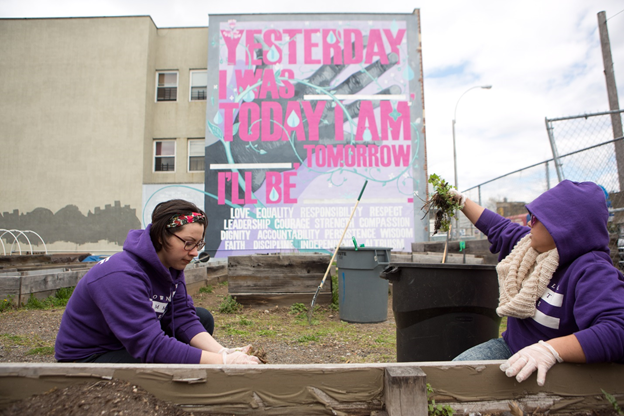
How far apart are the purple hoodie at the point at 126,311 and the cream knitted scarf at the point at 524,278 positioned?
1.49 meters

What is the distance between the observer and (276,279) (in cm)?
636

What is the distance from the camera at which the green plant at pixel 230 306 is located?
6039 millimetres

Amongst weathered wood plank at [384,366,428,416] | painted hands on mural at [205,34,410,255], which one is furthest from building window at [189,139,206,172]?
weathered wood plank at [384,366,428,416]

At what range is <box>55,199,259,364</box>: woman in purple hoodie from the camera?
172 centimetres

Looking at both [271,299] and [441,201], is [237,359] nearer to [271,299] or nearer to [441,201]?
[441,201]

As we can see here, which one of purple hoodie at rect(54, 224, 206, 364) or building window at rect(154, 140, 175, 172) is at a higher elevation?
building window at rect(154, 140, 175, 172)

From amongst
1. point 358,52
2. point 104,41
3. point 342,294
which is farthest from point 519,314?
point 104,41

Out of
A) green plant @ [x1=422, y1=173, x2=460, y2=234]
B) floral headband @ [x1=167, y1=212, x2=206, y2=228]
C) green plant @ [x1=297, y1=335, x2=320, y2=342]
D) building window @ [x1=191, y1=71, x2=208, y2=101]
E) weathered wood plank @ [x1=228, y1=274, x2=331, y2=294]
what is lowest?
green plant @ [x1=297, y1=335, x2=320, y2=342]

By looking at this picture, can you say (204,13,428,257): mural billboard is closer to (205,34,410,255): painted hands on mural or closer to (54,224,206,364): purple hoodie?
(205,34,410,255): painted hands on mural

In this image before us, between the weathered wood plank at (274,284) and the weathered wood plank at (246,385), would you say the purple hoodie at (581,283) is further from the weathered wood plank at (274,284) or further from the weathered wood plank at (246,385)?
the weathered wood plank at (274,284)

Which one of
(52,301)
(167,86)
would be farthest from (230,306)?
(167,86)

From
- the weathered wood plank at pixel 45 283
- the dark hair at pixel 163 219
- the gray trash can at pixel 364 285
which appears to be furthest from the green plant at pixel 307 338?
the weathered wood plank at pixel 45 283

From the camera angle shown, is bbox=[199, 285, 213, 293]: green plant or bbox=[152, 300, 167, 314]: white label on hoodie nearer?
bbox=[152, 300, 167, 314]: white label on hoodie

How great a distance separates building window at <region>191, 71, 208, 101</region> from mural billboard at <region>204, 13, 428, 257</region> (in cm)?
143
